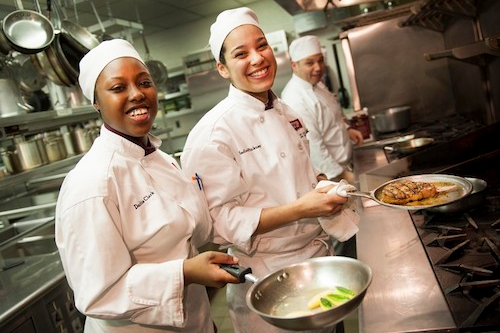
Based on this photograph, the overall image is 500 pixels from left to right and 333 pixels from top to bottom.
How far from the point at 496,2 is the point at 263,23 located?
4.27 meters

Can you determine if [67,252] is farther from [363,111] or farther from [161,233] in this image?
[363,111]

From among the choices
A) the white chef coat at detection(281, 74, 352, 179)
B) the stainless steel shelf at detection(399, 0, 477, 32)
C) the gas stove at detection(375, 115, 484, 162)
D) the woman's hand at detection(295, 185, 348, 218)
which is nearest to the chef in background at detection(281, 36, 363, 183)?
the white chef coat at detection(281, 74, 352, 179)

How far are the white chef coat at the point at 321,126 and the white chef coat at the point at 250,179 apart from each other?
121cm

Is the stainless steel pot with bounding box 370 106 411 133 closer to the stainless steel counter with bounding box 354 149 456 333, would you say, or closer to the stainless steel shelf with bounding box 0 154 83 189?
the stainless steel counter with bounding box 354 149 456 333

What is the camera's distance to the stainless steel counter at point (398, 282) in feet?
3.04

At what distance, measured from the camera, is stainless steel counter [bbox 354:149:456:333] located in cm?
93

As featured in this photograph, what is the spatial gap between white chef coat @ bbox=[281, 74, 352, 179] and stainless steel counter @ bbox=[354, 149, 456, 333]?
46.0 inches

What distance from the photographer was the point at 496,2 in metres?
2.32

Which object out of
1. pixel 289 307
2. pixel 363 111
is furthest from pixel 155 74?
pixel 289 307

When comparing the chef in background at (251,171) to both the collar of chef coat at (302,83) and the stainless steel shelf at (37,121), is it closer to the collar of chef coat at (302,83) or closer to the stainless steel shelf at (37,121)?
the stainless steel shelf at (37,121)

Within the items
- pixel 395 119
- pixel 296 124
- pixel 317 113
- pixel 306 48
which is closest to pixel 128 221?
pixel 296 124

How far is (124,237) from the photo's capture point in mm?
1162

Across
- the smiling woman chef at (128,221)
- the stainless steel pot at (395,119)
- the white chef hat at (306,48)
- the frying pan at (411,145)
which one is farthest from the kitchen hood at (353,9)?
the smiling woman chef at (128,221)

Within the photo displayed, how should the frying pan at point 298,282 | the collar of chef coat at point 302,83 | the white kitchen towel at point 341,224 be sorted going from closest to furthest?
the frying pan at point 298,282 → the white kitchen towel at point 341,224 → the collar of chef coat at point 302,83
